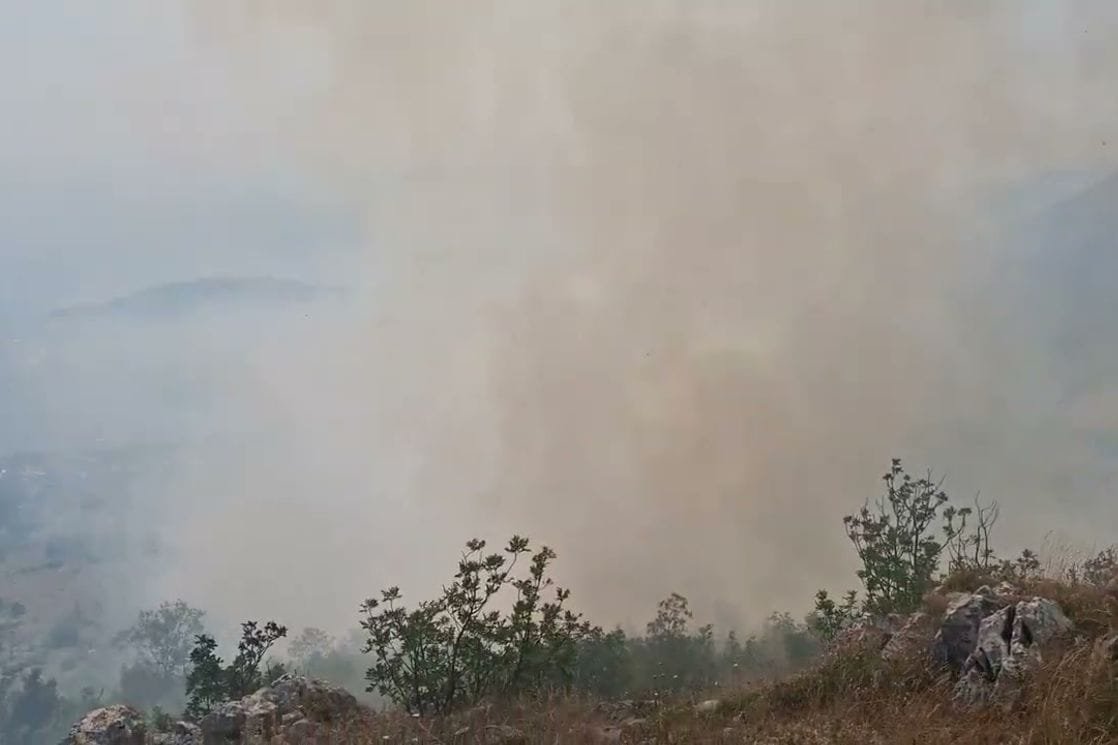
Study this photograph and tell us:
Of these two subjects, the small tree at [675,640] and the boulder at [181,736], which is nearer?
the boulder at [181,736]

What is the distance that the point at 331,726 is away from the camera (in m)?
12.1

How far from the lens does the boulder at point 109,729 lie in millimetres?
14125

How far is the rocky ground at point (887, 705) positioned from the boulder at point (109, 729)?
0.12ft

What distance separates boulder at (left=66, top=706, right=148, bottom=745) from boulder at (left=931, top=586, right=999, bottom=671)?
50.0 ft

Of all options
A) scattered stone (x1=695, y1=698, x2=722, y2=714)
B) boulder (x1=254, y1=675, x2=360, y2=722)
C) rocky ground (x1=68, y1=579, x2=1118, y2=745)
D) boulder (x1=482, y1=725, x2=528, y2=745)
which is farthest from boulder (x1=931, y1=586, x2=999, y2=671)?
boulder (x1=254, y1=675, x2=360, y2=722)

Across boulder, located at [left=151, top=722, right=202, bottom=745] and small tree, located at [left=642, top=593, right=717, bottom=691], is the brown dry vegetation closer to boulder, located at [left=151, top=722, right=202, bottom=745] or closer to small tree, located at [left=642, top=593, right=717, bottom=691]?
boulder, located at [left=151, top=722, right=202, bottom=745]

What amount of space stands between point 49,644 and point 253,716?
22326 cm

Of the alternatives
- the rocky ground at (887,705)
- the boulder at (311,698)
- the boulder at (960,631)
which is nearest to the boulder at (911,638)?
the rocky ground at (887,705)

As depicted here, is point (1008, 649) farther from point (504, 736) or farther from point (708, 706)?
point (504, 736)

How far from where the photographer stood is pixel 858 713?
10.2m

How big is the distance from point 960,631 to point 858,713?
2642mm

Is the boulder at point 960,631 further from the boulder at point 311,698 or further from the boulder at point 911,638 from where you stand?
the boulder at point 311,698

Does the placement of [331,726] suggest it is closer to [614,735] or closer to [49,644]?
[614,735]

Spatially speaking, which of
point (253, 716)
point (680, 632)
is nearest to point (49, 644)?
point (680, 632)
